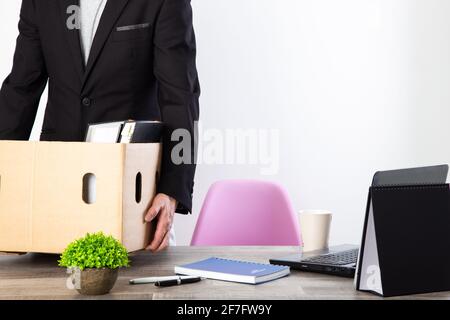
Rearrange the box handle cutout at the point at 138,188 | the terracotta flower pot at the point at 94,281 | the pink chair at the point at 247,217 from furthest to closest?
1. the pink chair at the point at 247,217
2. the box handle cutout at the point at 138,188
3. the terracotta flower pot at the point at 94,281

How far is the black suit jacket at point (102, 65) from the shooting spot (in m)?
1.99

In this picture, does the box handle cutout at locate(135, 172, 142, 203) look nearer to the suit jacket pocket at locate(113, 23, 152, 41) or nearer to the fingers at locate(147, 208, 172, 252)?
the fingers at locate(147, 208, 172, 252)

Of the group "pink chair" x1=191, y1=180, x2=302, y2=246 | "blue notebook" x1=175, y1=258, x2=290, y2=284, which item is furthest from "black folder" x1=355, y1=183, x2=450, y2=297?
"pink chair" x1=191, y1=180, x2=302, y2=246

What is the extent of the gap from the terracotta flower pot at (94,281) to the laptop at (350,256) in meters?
0.45

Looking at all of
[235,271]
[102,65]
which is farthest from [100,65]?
[235,271]

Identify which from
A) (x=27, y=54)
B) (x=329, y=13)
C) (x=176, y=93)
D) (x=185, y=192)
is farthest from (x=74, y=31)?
(x=329, y=13)

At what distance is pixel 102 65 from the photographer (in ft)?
6.66

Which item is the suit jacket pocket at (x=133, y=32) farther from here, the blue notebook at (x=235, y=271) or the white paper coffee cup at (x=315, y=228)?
the blue notebook at (x=235, y=271)

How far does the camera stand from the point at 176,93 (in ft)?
6.28

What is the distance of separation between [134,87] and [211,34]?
127 centimetres

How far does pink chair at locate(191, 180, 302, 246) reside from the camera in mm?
2330

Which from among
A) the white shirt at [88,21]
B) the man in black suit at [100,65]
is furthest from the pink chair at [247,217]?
the white shirt at [88,21]

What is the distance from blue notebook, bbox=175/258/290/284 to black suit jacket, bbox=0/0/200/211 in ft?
2.06

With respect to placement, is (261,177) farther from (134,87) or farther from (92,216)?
(92,216)
